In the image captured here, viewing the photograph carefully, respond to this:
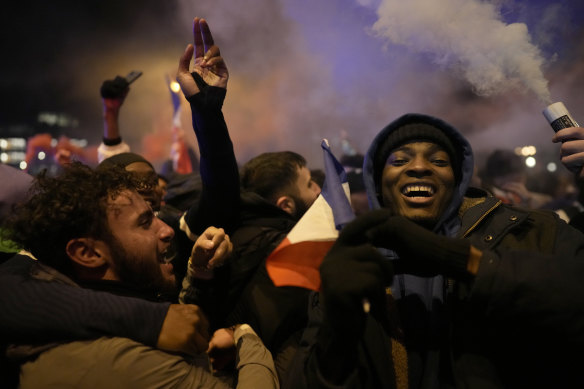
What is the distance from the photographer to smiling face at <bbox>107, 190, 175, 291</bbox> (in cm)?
180

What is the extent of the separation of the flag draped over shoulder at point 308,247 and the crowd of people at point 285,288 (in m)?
0.18

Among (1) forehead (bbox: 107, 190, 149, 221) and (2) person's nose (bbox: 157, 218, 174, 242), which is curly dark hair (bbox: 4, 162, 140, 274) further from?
(2) person's nose (bbox: 157, 218, 174, 242)

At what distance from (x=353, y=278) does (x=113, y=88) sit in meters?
3.78

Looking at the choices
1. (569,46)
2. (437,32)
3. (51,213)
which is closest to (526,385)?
(437,32)

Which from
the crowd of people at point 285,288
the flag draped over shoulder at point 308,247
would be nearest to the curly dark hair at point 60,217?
the crowd of people at point 285,288

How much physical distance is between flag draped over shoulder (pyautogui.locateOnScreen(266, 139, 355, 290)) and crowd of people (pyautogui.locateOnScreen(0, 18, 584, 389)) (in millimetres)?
180

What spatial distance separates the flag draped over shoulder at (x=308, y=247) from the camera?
1.43m

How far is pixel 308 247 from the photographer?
146 cm

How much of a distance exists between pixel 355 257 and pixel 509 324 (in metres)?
0.67

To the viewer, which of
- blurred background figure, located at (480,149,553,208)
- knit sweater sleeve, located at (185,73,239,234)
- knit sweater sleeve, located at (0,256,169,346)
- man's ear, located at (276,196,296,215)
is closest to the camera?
knit sweater sleeve, located at (0,256,169,346)

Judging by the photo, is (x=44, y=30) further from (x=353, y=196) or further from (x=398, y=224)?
(x=398, y=224)

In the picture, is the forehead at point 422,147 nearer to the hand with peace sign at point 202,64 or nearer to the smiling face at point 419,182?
the smiling face at point 419,182

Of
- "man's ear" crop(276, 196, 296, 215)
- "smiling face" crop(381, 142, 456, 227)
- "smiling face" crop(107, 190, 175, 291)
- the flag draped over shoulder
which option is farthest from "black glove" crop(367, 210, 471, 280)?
"man's ear" crop(276, 196, 296, 215)

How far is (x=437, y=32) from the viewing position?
7.56 feet
